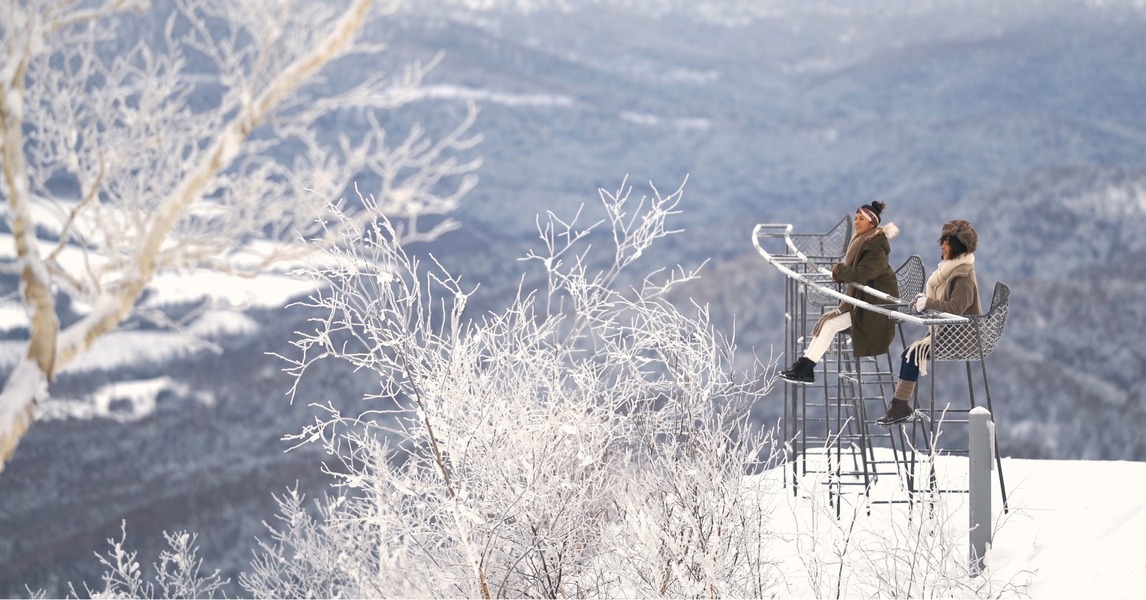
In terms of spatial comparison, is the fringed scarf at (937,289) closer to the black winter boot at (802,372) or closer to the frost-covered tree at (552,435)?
the black winter boot at (802,372)

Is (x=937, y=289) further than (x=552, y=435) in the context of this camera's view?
No

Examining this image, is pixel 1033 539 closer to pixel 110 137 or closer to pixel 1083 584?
pixel 1083 584

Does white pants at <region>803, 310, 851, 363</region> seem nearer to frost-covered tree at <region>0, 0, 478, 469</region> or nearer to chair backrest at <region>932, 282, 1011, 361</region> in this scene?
chair backrest at <region>932, 282, 1011, 361</region>

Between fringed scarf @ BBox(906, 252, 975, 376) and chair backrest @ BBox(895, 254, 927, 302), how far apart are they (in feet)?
3.07

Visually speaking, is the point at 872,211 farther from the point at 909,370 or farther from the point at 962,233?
the point at 909,370

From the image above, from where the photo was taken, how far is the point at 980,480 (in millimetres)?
6012

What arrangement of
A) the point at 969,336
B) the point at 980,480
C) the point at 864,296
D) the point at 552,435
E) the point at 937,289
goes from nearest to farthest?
the point at 980,480 < the point at 969,336 < the point at 937,289 < the point at 864,296 < the point at 552,435

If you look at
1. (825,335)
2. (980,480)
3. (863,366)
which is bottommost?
(863,366)

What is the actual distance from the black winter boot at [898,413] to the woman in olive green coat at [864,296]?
302 mm

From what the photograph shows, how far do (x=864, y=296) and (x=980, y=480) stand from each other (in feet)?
4.24

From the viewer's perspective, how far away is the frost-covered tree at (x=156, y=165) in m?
6.49

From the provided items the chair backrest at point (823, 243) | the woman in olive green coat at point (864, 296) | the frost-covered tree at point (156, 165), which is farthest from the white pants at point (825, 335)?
the frost-covered tree at point (156, 165)

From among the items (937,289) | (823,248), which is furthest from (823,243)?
(937,289)

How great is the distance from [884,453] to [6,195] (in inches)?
278
